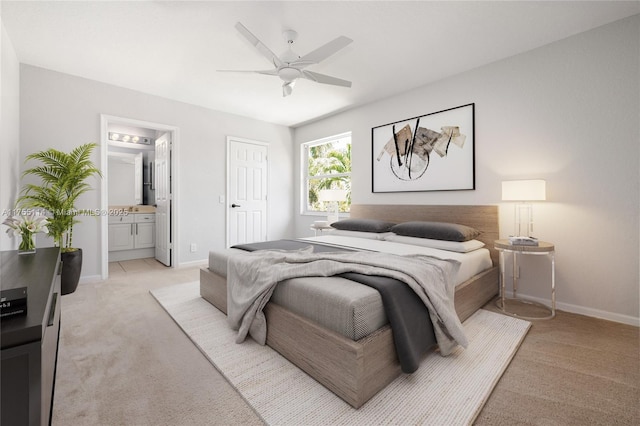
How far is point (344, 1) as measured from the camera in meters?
2.15

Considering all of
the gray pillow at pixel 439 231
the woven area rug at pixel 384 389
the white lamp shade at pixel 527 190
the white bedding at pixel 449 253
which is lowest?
the woven area rug at pixel 384 389

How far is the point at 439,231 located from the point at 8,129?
416 cm

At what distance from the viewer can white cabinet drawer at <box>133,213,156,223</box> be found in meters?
4.98

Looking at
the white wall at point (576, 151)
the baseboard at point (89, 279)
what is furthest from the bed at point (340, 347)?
the baseboard at point (89, 279)

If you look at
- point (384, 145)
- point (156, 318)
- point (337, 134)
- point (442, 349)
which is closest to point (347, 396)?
point (442, 349)

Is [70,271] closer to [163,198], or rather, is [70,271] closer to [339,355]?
[163,198]

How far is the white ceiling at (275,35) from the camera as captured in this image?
2.23m

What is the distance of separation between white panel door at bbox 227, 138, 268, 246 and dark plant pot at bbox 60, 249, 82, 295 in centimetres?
204

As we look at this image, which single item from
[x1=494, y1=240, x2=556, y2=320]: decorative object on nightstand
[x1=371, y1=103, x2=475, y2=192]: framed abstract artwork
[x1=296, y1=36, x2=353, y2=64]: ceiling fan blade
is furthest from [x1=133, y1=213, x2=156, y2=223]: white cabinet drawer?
[x1=494, y1=240, x2=556, y2=320]: decorative object on nightstand

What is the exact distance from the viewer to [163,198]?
15.0ft

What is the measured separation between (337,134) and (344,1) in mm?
2640

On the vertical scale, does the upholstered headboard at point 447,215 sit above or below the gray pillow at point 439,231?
above

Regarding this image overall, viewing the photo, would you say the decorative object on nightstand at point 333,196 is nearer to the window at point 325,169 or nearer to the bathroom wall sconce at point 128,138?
the window at point 325,169

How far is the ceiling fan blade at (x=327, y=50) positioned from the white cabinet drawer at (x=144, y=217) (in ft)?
13.8
